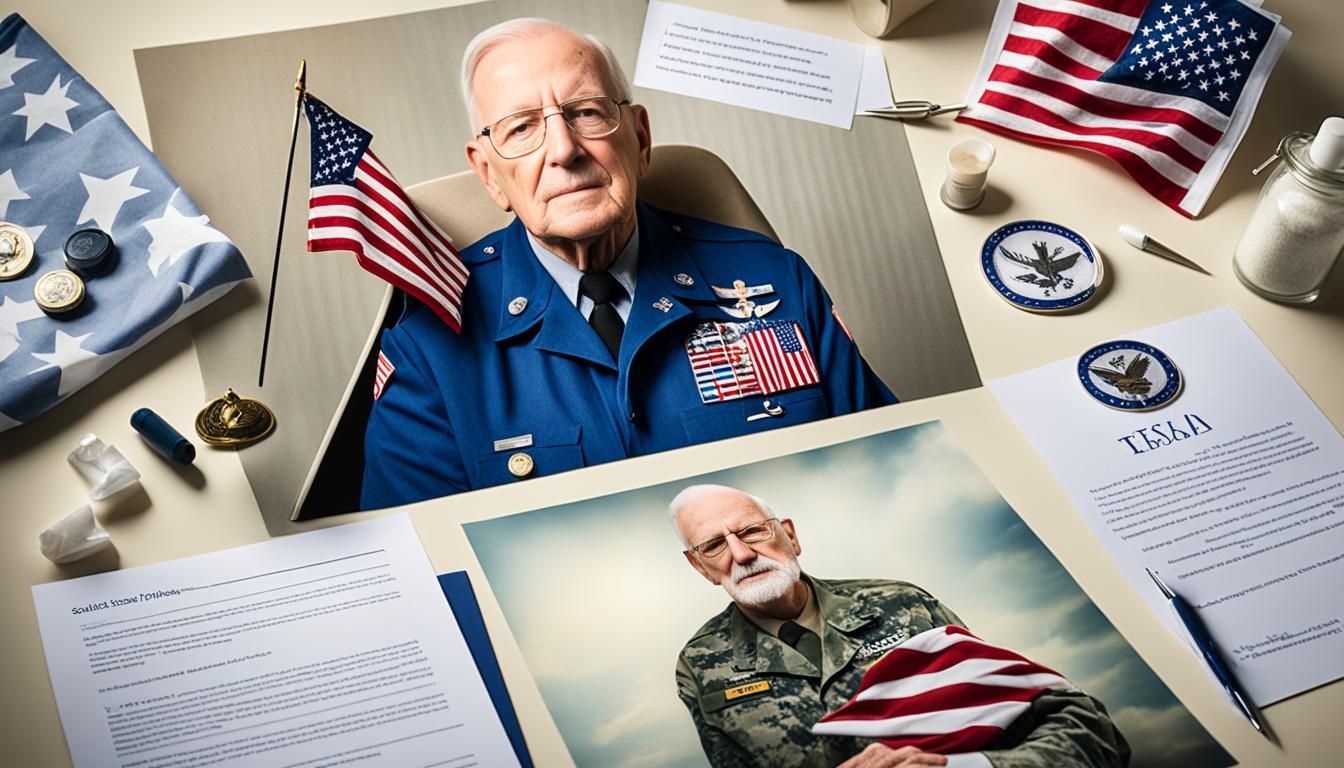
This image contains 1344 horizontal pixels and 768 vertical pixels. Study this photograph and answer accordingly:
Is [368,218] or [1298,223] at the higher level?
[368,218]

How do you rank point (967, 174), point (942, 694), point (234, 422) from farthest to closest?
point (967, 174) < point (234, 422) < point (942, 694)

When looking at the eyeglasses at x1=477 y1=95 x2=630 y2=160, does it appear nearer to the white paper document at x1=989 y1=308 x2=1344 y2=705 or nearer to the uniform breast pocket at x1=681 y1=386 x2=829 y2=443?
the uniform breast pocket at x1=681 y1=386 x2=829 y2=443

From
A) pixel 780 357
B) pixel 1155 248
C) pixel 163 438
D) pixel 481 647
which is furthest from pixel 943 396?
pixel 163 438

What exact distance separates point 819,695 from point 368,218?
3.18 ft

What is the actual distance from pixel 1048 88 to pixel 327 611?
5.01 feet

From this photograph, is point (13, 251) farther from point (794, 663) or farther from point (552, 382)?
point (794, 663)

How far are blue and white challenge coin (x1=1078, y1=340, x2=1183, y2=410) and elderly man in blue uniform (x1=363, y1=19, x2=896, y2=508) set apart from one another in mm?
333

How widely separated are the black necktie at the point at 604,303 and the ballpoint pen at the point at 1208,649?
876 mm

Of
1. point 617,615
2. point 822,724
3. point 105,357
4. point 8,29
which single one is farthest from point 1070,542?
point 8,29

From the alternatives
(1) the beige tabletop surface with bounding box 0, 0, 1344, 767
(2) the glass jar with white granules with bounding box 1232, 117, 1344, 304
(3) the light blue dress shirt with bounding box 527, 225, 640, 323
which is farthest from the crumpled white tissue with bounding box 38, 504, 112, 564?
(2) the glass jar with white granules with bounding box 1232, 117, 1344, 304

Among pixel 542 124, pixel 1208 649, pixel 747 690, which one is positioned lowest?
pixel 1208 649

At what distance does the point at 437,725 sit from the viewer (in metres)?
1.68

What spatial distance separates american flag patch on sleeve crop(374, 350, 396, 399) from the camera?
1948 millimetres

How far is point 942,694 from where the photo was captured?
1.67 meters
